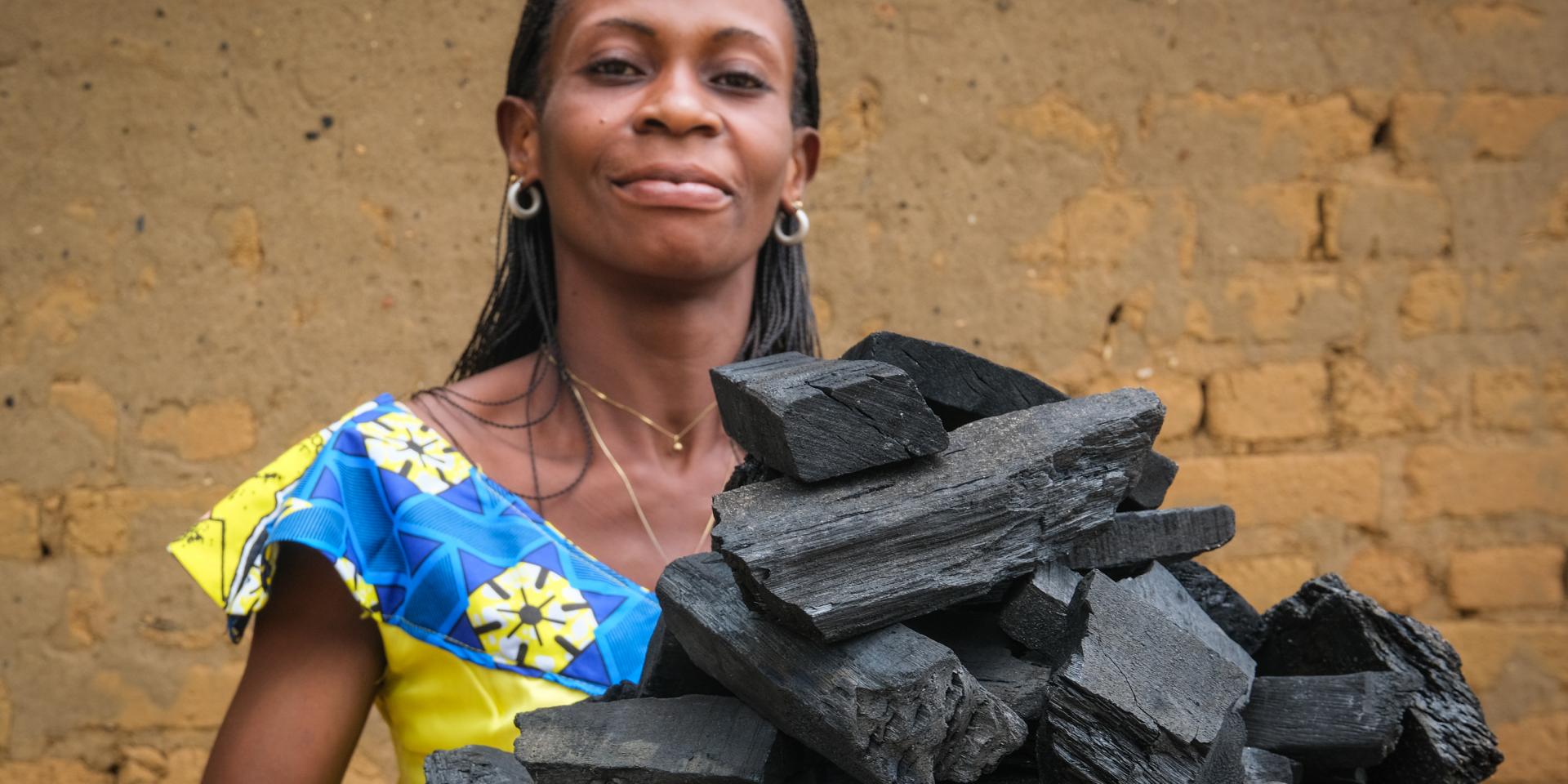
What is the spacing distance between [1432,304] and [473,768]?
12.9ft

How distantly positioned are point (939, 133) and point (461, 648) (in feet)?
8.61

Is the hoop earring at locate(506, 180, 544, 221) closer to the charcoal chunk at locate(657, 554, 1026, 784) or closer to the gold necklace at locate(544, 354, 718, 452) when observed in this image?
the gold necklace at locate(544, 354, 718, 452)

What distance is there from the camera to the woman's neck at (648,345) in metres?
2.37

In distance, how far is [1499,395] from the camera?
445 centimetres

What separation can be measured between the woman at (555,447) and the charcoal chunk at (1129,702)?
92 centimetres

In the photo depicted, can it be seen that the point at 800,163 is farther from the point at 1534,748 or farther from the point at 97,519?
the point at 1534,748

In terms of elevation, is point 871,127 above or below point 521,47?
below

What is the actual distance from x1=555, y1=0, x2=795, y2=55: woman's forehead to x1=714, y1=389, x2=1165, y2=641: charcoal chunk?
1.06 m

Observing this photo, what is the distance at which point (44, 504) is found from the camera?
3758mm

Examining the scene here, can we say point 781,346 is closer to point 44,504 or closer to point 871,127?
point 871,127

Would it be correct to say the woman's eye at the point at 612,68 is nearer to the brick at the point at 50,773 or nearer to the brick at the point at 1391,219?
the brick at the point at 50,773

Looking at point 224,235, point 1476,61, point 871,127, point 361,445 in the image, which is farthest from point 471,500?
point 1476,61

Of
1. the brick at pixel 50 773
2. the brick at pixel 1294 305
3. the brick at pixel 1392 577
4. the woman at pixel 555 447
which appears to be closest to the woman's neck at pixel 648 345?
the woman at pixel 555 447

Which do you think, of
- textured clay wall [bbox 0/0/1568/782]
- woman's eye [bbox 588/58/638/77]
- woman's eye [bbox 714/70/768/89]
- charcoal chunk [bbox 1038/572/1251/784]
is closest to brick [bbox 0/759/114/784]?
textured clay wall [bbox 0/0/1568/782]
